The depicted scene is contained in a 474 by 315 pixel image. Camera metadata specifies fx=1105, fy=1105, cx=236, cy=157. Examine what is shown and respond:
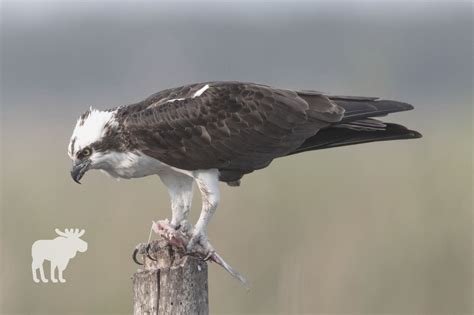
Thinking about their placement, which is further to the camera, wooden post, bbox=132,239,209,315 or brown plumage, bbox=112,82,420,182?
brown plumage, bbox=112,82,420,182

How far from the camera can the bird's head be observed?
7.18m

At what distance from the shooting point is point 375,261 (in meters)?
9.36

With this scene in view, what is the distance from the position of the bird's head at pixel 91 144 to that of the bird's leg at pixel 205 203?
622 mm

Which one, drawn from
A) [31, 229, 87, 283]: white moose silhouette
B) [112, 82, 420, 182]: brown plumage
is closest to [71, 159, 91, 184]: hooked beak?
[112, 82, 420, 182]: brown plumage

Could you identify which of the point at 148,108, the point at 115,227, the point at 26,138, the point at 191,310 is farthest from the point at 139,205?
the point at 26,138

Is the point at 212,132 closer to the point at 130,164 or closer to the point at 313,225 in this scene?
the point at 130,164

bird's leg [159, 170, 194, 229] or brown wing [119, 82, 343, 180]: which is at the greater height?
brown wing [119, 82, 343, 180]

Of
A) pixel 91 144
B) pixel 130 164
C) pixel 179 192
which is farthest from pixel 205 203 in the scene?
pixel 91 144

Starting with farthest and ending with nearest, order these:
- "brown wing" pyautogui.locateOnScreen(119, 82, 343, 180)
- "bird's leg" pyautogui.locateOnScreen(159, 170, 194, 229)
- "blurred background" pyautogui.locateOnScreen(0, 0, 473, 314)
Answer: "blurred background" pyautogui.locateOnScreen(0, 0, 473, 314), "bird's leg" pyautogui.locateOnScreen(159, 170, 194, 229), "brown wing" pyautogui.locateOnScreen(119, 82, 343, 180)

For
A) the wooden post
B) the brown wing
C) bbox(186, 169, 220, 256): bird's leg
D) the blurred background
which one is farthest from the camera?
the blurred background

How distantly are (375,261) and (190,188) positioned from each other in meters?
2.51

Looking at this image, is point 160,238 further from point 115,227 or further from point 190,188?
point 115,227

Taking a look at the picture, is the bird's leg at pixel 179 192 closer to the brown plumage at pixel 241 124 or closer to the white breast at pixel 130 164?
the white breast at pixel 130 164

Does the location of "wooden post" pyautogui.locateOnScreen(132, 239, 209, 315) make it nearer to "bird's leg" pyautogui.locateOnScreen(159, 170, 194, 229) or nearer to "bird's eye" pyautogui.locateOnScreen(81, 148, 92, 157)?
"bird's leg" pyautogui.locateOnScreen(159, 170, 194, 229)
